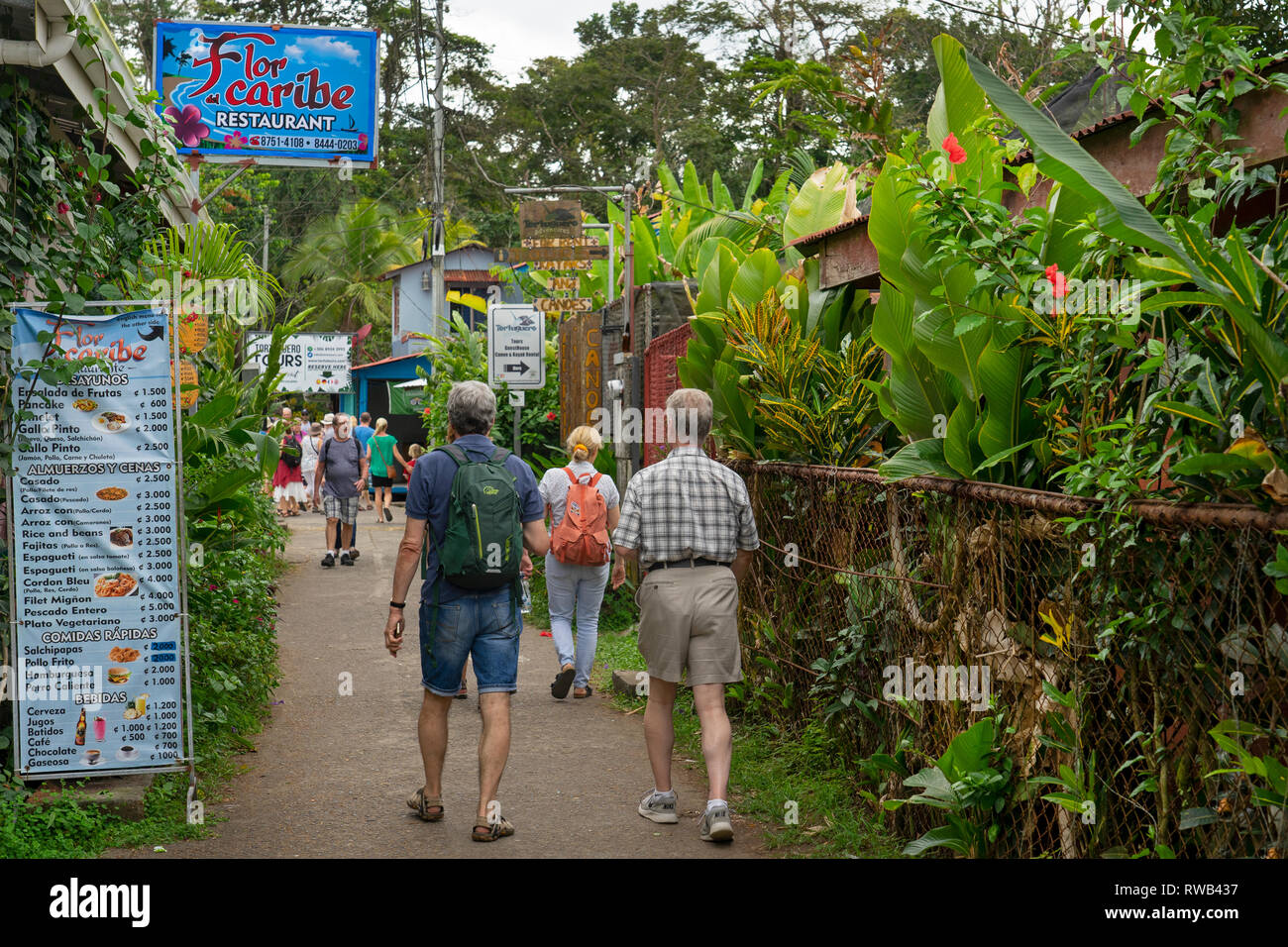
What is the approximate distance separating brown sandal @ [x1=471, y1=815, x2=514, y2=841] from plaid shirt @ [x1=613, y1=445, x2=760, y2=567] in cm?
129

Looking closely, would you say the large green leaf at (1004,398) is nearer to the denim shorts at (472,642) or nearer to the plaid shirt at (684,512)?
the plaid shirt at (684,512)

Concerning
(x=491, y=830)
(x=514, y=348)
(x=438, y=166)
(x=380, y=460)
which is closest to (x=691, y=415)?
(x=491, y=830)

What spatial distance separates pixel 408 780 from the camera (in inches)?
251

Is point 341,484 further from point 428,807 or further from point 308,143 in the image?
point 428,807

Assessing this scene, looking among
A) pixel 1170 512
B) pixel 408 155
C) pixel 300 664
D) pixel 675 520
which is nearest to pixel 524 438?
pixel 300 664

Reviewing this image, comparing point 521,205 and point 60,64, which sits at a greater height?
point 521,205

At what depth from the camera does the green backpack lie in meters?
5.34

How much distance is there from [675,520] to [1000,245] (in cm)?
199

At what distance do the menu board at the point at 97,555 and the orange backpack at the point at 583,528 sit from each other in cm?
310

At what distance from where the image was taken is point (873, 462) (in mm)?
6191

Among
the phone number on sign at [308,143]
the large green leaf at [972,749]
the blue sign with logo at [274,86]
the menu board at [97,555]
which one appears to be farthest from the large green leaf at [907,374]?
the phone number on sign at [308,143]

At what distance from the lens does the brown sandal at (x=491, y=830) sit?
17.5ft

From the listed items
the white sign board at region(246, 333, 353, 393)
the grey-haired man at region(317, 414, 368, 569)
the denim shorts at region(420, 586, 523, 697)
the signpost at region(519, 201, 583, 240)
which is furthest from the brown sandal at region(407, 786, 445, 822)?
the white sign board at region(246, 333, 353, 393)

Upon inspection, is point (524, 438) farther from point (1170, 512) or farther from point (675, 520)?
point (1170, 512)
